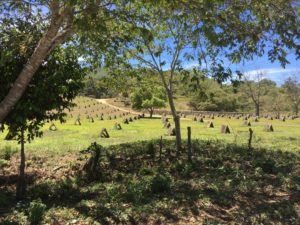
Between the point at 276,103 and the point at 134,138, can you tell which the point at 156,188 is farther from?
the point at 276,103

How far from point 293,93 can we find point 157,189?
275 ft

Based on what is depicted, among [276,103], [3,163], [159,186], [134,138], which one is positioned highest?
[276,103]

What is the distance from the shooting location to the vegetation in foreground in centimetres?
738

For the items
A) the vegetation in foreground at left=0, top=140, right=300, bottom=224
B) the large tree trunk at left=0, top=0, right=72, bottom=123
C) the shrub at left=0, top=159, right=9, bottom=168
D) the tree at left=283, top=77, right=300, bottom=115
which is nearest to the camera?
the vegetation in foreground at left=0, top=140, right=300, bottom=224

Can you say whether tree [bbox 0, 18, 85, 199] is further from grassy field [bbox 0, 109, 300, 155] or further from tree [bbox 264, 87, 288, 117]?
tree [bbox 264, 87, 288, 117]

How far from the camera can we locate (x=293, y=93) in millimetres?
85438

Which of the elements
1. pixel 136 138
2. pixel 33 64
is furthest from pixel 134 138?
pixel 33 64

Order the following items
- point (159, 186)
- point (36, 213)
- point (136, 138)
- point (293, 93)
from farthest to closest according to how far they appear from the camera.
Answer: point (293, 93)
point (136, 138)
point (159, 186)
point (36, 213)

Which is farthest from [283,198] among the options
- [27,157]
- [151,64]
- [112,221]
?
[27,157]

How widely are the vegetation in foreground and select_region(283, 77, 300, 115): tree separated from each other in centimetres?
7564

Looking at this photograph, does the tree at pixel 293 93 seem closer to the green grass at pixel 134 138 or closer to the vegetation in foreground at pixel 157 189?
the green grass at pixel 134 138

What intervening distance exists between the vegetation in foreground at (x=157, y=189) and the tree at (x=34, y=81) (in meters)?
1.78

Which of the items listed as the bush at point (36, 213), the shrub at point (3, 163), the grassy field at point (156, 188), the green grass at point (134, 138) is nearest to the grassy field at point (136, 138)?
the green grass at point (134, 138)

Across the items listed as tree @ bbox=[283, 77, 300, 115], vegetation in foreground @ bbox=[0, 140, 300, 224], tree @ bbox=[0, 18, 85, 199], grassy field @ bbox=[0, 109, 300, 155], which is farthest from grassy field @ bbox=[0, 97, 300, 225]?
tree @ bbox=[283, 77, 300, 115]
